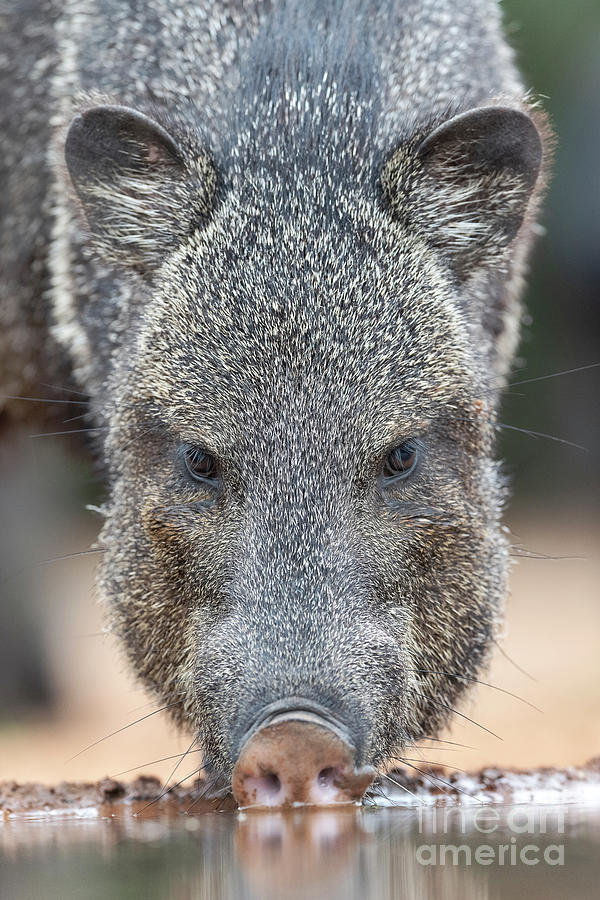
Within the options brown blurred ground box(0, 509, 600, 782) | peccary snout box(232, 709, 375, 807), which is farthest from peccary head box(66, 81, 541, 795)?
brown blurred ground box(0, 509, 600, 782)

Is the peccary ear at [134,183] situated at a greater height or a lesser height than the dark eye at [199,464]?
greater

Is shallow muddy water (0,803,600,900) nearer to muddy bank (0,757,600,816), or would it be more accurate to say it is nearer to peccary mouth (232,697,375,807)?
peccary mouth (232,697,375,807)

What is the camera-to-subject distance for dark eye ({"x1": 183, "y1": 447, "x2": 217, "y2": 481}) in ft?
12.9

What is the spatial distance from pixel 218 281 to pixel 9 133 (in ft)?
7.17

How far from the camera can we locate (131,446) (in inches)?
167

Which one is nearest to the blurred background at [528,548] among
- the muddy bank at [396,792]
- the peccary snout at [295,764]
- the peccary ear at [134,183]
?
the peccary ear at [134,183]

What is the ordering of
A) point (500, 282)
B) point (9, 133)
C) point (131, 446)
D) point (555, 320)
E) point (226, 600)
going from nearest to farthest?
1. point (226, 600)
2. point (131, 446)
3. point (500, 282)
4. point (9, 133)
5. point (555, 320)

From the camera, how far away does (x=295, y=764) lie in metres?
2.96

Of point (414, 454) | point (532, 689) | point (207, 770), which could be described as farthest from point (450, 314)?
point (532, 689)

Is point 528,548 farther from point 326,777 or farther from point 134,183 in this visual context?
point 326,777

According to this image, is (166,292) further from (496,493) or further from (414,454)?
(496,493)

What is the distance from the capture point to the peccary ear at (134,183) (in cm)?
415

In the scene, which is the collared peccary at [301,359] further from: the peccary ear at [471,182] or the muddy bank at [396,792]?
the muddy bank at [396,792]

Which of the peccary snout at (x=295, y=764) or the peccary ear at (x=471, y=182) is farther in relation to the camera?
the peccary ear at (x=471, y=182)
